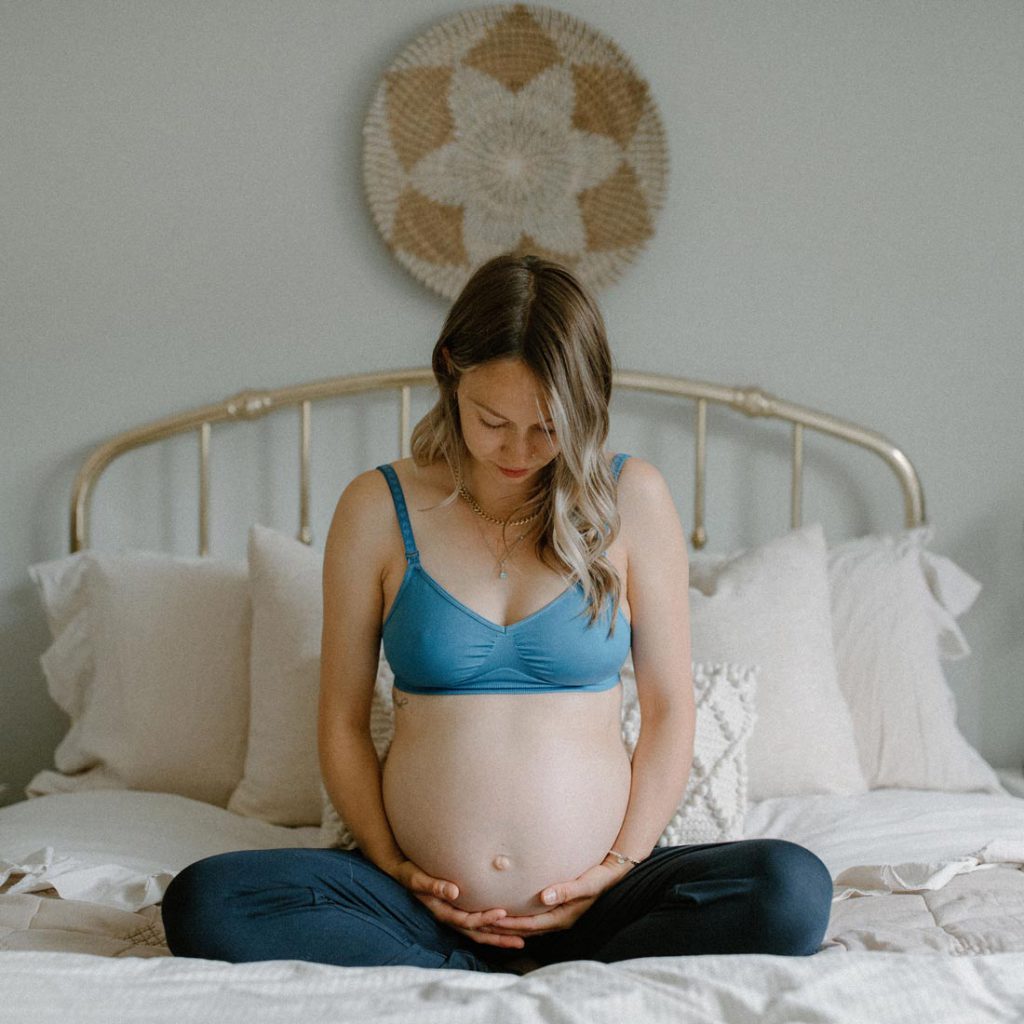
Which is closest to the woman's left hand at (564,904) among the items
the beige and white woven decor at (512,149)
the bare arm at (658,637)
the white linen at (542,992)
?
the bare arm at (658,637)

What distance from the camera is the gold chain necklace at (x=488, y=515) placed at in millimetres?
1539

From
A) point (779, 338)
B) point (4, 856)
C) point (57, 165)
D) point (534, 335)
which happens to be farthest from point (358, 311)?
point (4, 856)

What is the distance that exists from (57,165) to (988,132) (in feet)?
5.94

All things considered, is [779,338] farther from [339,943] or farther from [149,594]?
[339,943]

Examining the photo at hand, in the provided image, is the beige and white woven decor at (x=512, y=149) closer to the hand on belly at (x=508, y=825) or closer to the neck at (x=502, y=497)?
the neck at (x=502, y=497)

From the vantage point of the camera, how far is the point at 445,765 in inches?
55.3

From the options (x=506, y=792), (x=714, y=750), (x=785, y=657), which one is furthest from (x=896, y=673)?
(x=506, y=792)

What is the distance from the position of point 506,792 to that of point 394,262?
1263mm

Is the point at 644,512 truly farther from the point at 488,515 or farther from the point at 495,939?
the point at 495,939

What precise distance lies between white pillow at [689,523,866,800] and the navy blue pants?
532 mm

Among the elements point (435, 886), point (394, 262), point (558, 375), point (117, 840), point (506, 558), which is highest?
point (394, 262)

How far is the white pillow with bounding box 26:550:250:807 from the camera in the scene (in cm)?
196

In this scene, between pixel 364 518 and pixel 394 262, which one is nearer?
pixel 364 518

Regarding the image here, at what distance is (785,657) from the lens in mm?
1892
